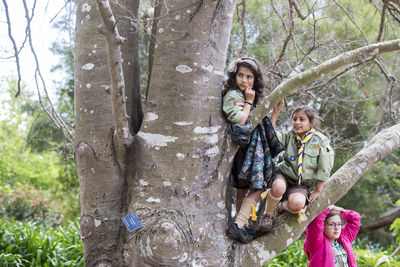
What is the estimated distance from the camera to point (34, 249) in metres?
4.64

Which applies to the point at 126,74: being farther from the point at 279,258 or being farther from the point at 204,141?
the point at 279,258

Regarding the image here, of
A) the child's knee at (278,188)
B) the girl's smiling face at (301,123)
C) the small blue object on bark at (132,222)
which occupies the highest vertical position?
the girl's smiling face at (301,123)

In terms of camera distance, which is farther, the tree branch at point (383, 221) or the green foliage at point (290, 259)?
the tree branch at point (383, 221)

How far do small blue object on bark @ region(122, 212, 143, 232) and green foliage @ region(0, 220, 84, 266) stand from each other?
2.91m

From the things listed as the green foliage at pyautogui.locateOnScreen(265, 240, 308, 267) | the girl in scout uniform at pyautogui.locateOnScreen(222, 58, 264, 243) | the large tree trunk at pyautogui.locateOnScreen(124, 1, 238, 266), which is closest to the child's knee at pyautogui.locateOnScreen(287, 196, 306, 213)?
the girl in scout uniform at pyautogui.locateOnScreen(222, 58, 264, 243)

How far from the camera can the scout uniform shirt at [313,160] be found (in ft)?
8.17

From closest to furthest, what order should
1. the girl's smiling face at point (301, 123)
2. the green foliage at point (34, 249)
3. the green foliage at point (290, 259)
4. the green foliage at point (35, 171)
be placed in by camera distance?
the girl's smiling face at point (301, 123), the green foliage at point (34, 249), the green foliage at point (290, 259), the green foliage at point (35, 171)

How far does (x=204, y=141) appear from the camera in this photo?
2.10 metres

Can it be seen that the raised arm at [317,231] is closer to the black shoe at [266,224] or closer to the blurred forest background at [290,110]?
the black shoe at [266,224]

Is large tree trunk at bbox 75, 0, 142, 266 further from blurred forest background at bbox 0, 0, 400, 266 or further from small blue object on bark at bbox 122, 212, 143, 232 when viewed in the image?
blurred forest background at bbox 0, 0, 400, 266

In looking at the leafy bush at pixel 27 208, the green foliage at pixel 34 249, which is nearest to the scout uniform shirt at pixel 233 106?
the green foliage at pixel 34 249

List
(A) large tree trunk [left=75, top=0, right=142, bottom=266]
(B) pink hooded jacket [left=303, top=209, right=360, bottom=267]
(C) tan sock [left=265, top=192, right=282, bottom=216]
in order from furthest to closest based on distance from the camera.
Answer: (B) pink hooded jacket [left=303, top=209, right=360, bottom=267]
(C) tan sock [left=265, top=192, right=282, bottom=216]
(A) large tree trunk [left=75, top=0, right=142, bottom=266]

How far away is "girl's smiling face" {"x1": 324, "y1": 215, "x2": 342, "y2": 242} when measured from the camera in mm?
2961

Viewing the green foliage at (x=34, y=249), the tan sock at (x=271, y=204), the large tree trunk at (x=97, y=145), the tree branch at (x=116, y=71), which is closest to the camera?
the tree branch at (x=116, y=71)
